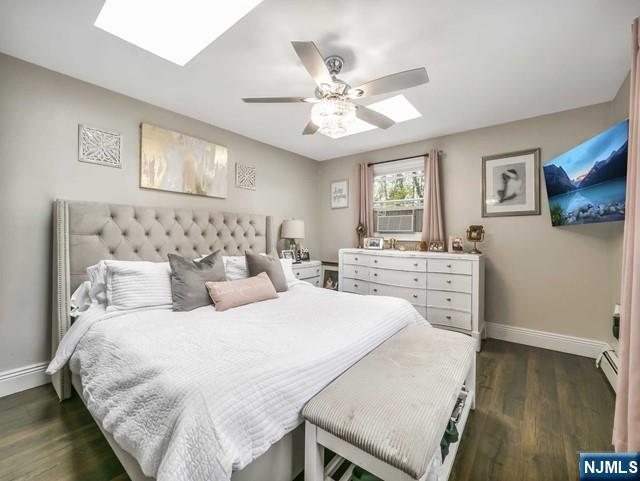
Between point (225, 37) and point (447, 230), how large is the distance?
10.6 feet

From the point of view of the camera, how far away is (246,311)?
2.11m

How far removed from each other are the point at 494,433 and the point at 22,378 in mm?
3436

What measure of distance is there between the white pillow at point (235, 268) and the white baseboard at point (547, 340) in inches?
117

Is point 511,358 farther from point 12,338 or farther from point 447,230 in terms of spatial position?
point 12,338

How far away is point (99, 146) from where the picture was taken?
8.20 ft

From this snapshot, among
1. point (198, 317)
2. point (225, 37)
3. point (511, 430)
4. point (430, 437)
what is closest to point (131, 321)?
point (198, 317)

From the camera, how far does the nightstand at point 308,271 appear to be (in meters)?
3.97

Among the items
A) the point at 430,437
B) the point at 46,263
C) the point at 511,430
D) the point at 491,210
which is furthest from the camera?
the point at 491,210

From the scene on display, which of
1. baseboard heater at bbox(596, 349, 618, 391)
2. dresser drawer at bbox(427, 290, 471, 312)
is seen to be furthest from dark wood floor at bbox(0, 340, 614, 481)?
dresser drawer at bbox(427, 290, 471, 312)

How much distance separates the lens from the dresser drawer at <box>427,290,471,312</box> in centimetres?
312

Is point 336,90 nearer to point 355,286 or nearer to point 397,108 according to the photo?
point 397,108

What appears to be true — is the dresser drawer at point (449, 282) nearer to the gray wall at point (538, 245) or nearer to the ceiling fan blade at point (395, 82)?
the gray wall at point (538, 245)

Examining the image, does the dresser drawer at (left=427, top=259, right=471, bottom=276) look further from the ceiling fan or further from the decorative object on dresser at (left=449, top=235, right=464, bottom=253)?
the ceiling fan

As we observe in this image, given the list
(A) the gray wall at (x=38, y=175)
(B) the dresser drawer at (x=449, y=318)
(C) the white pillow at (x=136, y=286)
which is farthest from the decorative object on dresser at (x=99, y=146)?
(B) the dresser drawer at (x=449, y=318)
